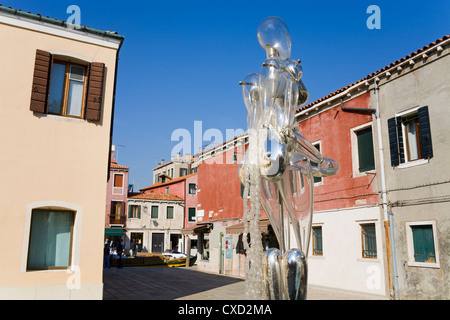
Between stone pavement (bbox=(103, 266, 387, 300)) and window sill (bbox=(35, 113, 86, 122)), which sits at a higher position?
window sill (bbox=(35, 113, 86, 122))

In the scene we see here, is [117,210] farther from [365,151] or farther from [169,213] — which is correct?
[365,151]

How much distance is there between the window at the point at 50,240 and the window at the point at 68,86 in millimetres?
2235

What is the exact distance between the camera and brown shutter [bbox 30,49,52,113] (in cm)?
815

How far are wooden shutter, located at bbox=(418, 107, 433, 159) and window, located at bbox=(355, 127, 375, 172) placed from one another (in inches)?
76.0

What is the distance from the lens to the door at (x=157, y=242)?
3650cm

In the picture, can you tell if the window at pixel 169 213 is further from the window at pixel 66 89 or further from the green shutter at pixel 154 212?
the window at pixel 66 89

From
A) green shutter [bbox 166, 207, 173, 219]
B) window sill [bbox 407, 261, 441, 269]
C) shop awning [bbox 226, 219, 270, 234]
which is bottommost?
window sill [bbox 407, 261, 441, 269]

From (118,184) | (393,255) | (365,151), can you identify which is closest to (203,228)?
(365,151)

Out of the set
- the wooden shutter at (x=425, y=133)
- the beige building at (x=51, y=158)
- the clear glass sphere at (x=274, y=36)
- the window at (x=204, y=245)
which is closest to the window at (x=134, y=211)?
the window at (x=204, y=245)

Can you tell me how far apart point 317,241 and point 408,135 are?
4.93 meters

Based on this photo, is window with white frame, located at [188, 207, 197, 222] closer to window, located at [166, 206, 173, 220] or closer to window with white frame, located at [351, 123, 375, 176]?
window, located at [166, 206, 173, 220]

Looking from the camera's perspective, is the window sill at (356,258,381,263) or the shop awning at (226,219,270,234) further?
the shop awning at (226,219,270,234)

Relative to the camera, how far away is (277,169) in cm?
408

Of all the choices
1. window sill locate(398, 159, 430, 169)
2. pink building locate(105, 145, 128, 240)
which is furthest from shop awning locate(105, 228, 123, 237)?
window sill locate(398, 159, 430, 169)
